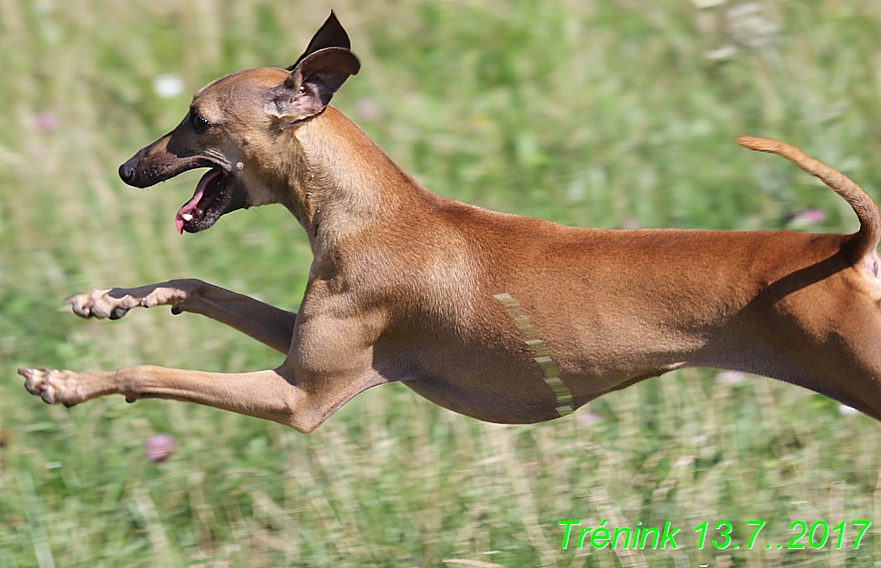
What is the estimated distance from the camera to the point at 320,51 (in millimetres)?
4234

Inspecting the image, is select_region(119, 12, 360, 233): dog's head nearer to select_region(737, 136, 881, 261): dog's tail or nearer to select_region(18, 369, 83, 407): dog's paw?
select_region(18, 369, 83, 407): dog's paw

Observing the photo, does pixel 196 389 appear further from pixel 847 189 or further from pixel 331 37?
pixel 847 189

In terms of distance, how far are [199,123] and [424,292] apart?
1.11 m

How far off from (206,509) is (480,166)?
3.00 meters

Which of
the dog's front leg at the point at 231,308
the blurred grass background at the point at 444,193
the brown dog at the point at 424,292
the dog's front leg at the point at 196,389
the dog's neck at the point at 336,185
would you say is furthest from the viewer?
the blurred grass background at the point at 444,193

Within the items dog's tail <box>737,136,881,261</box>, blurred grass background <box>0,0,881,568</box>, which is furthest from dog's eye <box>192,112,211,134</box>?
dog's tail <box>737,136,881,261</box>

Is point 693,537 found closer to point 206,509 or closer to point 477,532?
point 477,532

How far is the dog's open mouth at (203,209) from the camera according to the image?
14.6 ft

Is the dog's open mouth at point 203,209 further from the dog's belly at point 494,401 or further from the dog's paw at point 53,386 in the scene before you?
the dog's belly at point 494,401

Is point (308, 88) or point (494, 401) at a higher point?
point (308, 88)

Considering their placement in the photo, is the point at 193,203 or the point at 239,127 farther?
the point at 193,203

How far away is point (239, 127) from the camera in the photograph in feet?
14.3

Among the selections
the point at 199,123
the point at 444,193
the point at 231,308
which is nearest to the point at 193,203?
the point at 199,123

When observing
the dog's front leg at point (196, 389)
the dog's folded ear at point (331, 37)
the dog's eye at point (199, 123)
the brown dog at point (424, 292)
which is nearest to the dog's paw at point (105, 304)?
the brown dog at point (424, 292)
